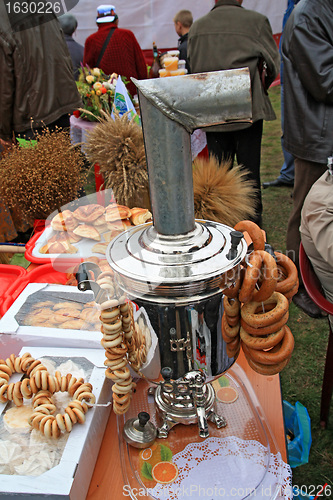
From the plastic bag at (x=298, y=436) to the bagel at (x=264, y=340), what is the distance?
0.70m

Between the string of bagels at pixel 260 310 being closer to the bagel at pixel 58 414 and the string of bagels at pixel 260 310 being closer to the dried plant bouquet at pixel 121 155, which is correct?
the bagel at pixel 58 414

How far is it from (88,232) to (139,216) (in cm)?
20

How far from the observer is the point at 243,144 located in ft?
8.84

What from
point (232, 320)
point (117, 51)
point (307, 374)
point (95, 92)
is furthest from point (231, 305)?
point (117, 51)

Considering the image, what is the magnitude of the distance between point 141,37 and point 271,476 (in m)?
6.23

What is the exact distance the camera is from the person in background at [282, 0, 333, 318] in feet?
5.86

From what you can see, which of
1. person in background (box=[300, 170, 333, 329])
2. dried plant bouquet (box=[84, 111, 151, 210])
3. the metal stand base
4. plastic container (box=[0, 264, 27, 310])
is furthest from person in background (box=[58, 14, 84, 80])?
the metal stand base

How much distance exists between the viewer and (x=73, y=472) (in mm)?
619

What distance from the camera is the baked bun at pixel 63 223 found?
4.66 ft

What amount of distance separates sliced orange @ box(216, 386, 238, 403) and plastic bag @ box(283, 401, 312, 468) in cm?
41

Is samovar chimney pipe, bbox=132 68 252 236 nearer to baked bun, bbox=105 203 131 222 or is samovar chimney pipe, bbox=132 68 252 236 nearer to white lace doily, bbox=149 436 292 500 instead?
white lace doily, bbox=149 436 292 500

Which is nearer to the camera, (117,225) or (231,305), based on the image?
(231,305)

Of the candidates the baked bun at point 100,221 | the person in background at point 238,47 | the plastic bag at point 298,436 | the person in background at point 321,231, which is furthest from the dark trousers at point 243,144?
the plastic bag at point 298,436

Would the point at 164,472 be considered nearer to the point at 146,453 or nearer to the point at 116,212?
the point at 146,453
